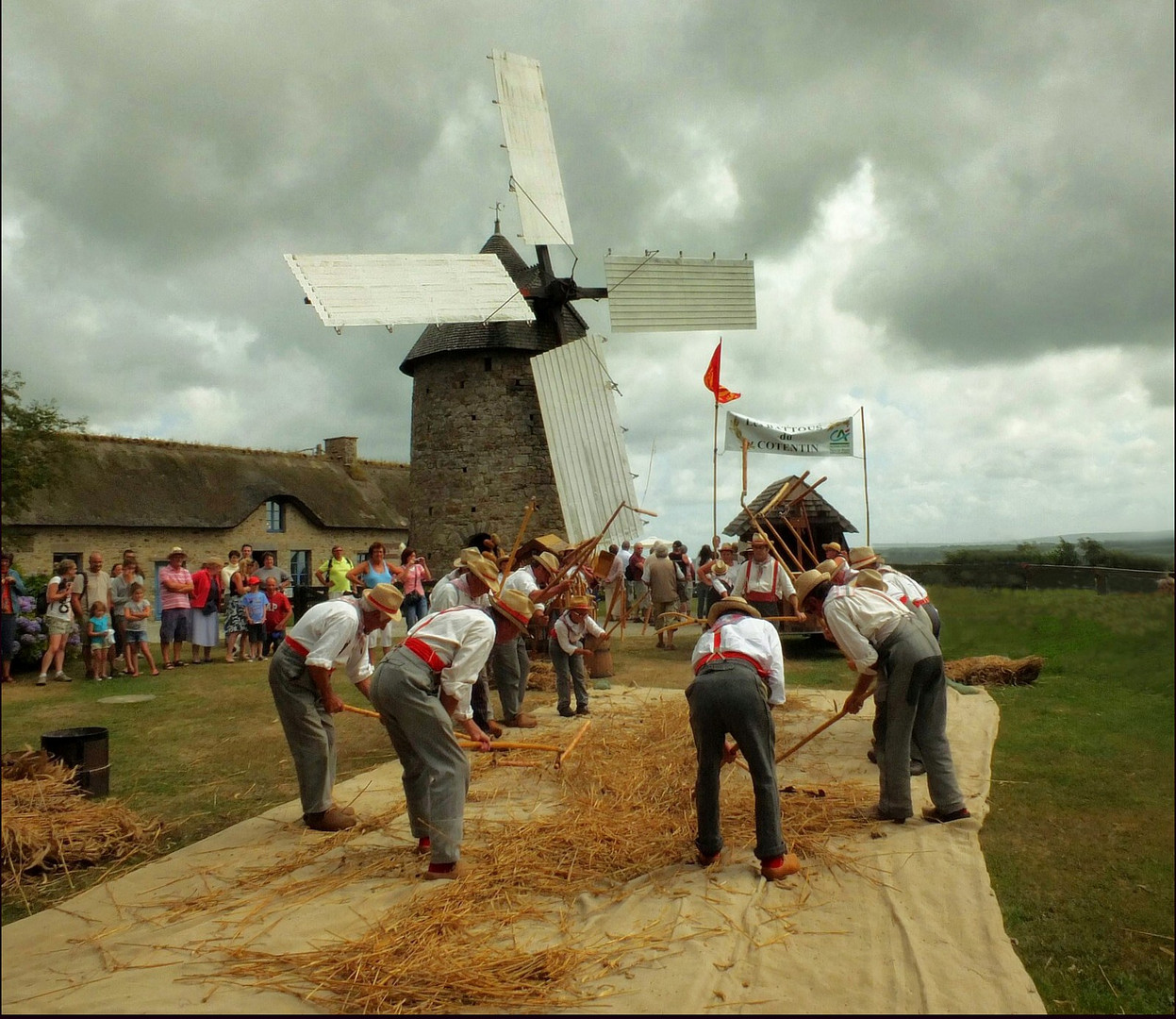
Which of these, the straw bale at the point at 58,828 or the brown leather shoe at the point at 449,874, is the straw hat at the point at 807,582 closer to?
the brown leather shoe at the point at 449,874

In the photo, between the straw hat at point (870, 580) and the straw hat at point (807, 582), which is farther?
the straw hat at point (870, 580)

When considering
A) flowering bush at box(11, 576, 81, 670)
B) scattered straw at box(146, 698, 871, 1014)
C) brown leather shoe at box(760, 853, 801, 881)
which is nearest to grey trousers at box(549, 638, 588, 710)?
scattered straw at box(146, 698, 871, 1014)

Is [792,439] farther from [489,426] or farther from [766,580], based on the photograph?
[489,426]

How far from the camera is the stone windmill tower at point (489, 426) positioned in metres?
18.7

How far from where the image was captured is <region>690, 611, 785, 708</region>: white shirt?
5.04 meters

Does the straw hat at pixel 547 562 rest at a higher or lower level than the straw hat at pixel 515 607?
higher

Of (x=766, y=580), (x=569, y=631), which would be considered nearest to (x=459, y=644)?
(x=569, y=631)

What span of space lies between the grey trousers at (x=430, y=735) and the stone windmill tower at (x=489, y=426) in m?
13.4

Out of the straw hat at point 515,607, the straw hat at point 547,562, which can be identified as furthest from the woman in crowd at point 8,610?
the straw hat at point 515,607

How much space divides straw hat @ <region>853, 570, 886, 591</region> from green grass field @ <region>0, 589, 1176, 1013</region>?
0.67 meters

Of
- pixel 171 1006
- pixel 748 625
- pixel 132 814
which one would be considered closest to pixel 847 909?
pixel 748 625

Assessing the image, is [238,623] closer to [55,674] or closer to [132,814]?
[55,674]

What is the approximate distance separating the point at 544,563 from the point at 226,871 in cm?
459

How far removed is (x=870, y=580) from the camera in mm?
6359
